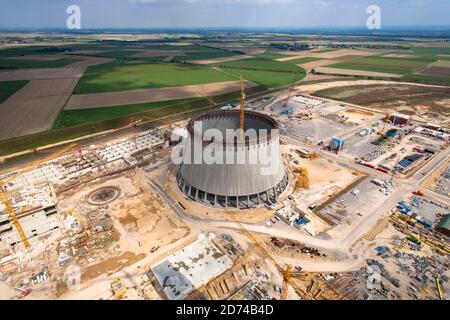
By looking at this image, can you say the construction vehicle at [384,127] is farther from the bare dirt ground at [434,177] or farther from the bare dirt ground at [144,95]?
the bare dirt ground at [144,95]

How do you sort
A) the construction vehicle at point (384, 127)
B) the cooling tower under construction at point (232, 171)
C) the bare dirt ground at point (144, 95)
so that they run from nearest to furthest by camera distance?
the cooling tower under construction at point (232, 171), the construction vehicle at point (384, 127), the bare dirt ground at point (144, 95)

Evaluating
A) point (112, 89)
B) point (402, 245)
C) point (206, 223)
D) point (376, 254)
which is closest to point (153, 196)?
point (206, 223)

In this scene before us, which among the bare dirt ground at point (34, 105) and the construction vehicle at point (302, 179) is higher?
the bare dirt ground at point (34, 105)

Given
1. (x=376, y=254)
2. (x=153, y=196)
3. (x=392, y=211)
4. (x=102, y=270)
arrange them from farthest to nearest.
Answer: (x=153, y=196)
(x=392, y=211)
(x=376, y=254)
(x=102, y=270)

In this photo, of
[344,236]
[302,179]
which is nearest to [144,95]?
[302,179]

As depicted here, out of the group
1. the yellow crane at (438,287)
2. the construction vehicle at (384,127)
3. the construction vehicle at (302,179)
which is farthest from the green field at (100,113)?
the yellow crane at (438,287)

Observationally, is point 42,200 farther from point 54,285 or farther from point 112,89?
point 112,89

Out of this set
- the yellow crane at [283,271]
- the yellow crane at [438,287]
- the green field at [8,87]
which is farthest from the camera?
the green field at [8,87]
